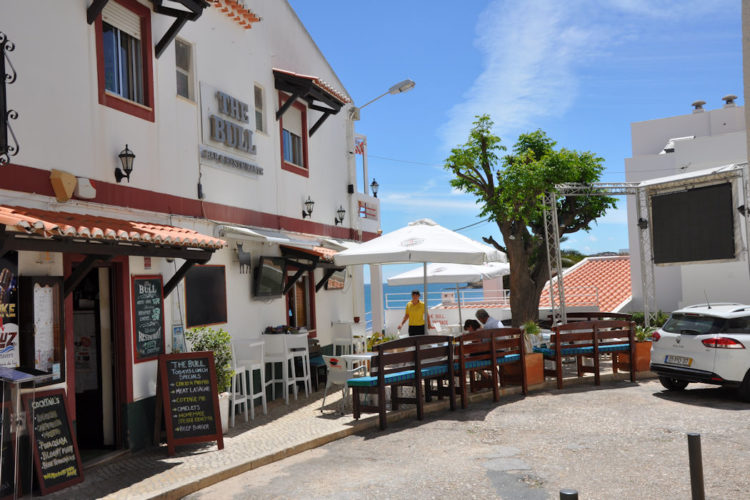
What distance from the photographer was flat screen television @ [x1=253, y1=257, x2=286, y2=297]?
11.4m

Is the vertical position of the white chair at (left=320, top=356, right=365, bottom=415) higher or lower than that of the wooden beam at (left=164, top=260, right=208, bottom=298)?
lower

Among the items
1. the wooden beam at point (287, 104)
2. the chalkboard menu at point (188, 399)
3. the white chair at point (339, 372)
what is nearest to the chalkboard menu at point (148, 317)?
the chalkboard menu at point (188, 399)

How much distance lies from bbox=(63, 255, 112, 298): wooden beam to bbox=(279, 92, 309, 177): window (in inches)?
234

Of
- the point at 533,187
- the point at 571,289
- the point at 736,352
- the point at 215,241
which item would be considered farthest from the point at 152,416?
the point at 571,289

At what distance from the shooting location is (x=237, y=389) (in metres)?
10.4

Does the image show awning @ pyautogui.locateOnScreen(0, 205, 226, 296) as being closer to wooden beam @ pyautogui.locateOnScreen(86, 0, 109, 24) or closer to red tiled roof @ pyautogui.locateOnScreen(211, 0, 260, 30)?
wooden beam @ pyautogui.locateOnScreen(86, 0, 109, 24)

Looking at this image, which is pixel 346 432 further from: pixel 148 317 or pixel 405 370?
pixel 148 317

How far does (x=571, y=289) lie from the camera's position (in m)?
27.7

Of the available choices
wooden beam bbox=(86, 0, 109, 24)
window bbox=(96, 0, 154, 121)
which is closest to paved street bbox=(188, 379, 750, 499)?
window bbox=(96, 0, 154, 121)

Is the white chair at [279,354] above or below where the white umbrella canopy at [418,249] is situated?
below

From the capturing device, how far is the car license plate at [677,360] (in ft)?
34.3

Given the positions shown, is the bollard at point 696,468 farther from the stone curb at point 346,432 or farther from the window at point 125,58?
the window at point 125,58

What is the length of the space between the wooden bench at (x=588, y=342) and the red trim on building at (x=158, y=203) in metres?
5.23

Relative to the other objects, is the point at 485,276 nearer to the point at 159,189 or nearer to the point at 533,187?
the point at 533,187
